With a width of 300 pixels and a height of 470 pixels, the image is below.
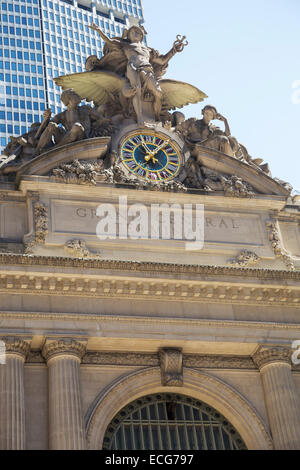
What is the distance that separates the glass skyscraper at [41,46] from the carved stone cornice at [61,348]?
1709 inches

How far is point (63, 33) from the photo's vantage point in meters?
79.3

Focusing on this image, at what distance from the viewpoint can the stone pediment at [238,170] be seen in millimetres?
34906

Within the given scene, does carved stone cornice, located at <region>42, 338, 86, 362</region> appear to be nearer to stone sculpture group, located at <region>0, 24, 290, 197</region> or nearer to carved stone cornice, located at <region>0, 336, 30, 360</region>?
carved stone cornice, located at <region>0, 336, 30, 360</region>

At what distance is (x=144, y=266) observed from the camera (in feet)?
99.8

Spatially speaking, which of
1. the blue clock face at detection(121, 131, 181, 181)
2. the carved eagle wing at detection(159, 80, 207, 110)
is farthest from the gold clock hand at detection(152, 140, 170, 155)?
the carved eagle wing at detection(159, 80, 207, 110)

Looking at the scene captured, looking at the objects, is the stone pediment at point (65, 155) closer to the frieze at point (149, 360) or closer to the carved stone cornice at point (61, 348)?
the carved stone cornice at point (61, 348)

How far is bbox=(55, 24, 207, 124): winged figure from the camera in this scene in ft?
118

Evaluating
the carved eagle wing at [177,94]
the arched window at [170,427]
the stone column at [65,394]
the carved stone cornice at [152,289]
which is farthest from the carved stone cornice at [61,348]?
the carved eagle wing at [177,94]

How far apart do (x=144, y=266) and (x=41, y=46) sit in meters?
49.6

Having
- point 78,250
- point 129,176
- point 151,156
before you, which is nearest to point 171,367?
point 78,250

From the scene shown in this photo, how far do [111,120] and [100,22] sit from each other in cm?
4993

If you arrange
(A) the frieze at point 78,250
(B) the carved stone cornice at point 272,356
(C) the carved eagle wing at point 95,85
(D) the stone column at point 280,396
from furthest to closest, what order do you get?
(C) the carved eagle wing at point 95,85
(B) the carved stone cornice at point 272,356
(A) the frieze at point 78,250
(D) the stone column at point 280,396
